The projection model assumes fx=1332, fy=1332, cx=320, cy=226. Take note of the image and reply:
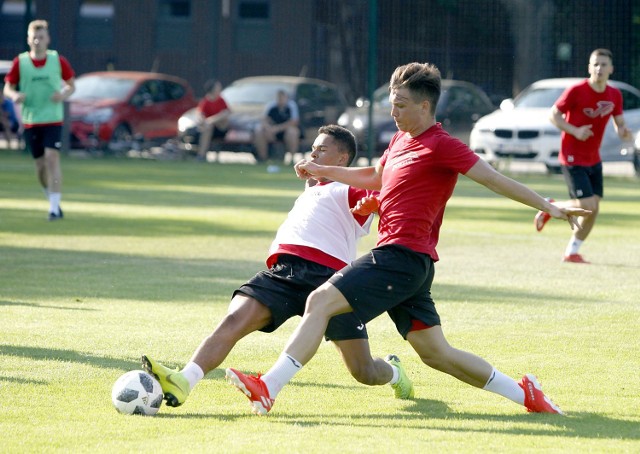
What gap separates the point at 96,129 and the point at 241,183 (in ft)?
21.9

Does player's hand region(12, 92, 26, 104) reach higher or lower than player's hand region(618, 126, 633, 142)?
higher

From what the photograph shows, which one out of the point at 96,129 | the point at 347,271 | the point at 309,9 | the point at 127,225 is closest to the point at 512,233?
the point at 127,225

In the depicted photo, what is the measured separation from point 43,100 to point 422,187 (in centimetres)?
1072

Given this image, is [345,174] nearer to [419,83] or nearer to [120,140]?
[419,83]

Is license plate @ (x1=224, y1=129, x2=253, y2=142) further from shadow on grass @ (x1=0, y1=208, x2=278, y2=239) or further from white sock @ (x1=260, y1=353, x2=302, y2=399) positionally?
→ white sock @ (x1=260, y1=353, x2=302, y2=399)

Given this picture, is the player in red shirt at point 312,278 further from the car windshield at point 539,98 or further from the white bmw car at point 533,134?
the car windshield at point 539,98

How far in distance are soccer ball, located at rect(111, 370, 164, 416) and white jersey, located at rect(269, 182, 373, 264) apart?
0.97 metres

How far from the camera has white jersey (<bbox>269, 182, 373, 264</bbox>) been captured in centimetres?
671

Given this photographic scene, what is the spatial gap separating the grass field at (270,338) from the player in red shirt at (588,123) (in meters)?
0.71

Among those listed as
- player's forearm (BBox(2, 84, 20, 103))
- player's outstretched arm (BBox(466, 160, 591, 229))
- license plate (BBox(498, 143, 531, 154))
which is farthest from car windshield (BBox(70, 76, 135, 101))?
player's outstretched arm (BBox(466, 160, 591, 229))

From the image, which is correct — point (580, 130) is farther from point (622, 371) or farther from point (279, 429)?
point (279, 429)

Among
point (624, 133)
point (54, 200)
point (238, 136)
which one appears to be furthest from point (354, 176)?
point (238, 136)

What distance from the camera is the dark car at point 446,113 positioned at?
27672 mm

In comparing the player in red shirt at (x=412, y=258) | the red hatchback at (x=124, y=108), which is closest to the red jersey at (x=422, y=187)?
the player in red shirt at (x=412, y=258)
